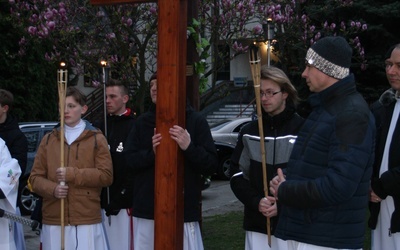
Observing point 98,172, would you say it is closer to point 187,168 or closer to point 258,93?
point 187,168

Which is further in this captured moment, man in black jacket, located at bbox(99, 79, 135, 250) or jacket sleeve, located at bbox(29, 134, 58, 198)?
man in black jacket, located at bbox(99, 79, 135, 250)

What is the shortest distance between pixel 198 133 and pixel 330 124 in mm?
1858

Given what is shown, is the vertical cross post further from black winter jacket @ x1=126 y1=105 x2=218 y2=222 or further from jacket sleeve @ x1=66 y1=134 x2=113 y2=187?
jacket sleeve @ x1=66 y1=134 x2=113 y2=187

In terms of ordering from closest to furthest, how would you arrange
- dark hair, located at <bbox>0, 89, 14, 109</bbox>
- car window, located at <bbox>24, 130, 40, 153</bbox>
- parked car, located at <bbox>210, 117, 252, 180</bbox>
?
dark hair, located at <bbox>0, 89, 14, 109</bbox>, car window, located at <bbox>24, 130, 40, 153</bbox>, parked car, located at <bbox>210, 117, 252, 180</bbox>

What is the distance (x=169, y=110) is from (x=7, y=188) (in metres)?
2.26

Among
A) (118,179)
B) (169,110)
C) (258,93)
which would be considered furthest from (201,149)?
(118,179)

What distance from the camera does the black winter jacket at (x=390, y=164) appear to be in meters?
4.81

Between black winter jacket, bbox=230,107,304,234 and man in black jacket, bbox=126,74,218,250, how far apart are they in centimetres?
38

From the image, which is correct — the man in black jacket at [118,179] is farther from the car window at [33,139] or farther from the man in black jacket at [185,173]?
the car window at [33,139]

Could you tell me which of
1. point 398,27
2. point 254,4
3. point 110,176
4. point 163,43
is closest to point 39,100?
point 398,27

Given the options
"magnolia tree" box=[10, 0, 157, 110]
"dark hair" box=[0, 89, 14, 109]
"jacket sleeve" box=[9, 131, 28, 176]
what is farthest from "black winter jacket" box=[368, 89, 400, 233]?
"magnolia tree" box=[10, 0, 157, 110]

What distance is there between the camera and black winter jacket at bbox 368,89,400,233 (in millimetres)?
4809

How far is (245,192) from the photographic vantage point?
4.97 meters

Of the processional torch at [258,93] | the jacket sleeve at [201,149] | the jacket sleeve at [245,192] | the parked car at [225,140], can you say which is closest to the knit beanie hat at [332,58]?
the processional torch at [258,93]
